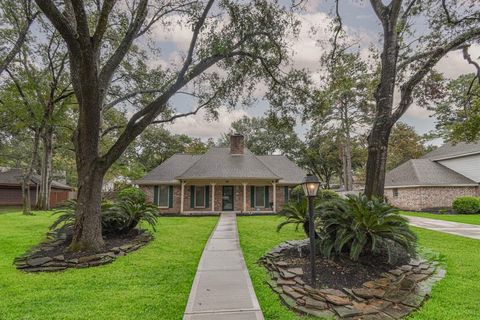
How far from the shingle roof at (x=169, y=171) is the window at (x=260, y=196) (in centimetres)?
523

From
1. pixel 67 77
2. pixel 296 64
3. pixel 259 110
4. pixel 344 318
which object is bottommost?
pixel 344 318

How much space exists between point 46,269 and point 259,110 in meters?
6.96

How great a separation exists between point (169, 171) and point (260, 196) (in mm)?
6318

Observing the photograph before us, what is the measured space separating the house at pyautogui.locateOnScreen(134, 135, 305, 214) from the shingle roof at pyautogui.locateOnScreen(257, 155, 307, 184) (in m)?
0.07

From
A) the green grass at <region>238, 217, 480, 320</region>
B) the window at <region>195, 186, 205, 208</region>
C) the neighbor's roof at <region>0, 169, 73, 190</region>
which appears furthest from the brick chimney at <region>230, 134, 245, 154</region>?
the neighbor's roof at <region>0, 169, 73, 190</region>

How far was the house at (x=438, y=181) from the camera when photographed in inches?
744

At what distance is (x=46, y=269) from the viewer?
496 centimetres

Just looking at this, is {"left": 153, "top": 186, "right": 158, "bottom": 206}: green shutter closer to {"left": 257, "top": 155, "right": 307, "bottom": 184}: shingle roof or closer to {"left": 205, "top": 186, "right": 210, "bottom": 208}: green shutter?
{"left": 205, "top": 186, "right": 210, "bottom": 208}: green shutter

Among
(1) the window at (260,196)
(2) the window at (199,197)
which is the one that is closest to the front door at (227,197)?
(2) the window at (199,197)

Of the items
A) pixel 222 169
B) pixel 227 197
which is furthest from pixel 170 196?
pixel 222 169

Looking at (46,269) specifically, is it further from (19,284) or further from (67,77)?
(67,77)

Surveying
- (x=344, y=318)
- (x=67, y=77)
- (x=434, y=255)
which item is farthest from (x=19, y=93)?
(x=434, y=255)

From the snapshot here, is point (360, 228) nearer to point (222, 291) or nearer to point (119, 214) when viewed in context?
point (222, 291)

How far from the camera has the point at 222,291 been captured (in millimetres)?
3814
